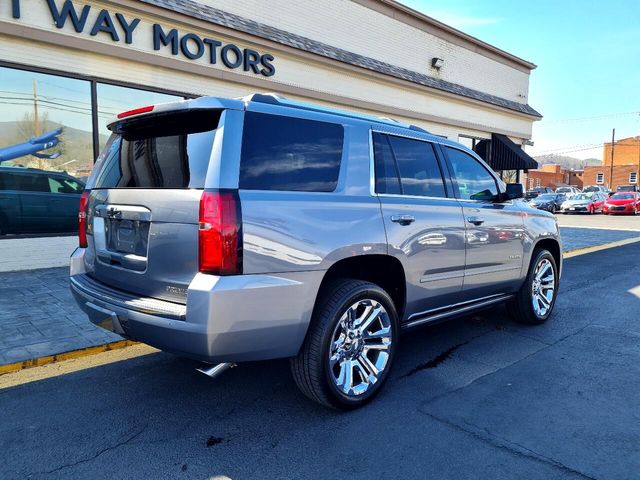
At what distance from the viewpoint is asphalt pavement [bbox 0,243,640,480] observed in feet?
8.64

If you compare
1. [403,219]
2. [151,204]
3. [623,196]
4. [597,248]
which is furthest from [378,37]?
[623,196]

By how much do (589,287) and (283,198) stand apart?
21.0ft

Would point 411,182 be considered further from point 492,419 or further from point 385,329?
point 492,419

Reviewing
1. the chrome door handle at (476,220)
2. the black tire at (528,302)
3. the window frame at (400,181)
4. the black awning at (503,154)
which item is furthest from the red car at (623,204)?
the window frame at (400,181)

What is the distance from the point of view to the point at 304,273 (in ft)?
9.42

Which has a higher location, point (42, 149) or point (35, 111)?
point (35, 111)

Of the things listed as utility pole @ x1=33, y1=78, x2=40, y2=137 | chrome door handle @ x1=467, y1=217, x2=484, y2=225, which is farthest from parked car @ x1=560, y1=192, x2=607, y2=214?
utility pole @ x1=33, y1=78, x2=40, y2=137

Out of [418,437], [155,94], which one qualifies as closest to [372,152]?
[418,437]

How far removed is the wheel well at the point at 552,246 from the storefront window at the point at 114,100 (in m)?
6.99

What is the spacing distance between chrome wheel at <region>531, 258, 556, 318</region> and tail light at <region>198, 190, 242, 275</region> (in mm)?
3763

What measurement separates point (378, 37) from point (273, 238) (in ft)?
40.0

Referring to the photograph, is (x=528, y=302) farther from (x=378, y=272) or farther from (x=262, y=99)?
(x=262, y=99)

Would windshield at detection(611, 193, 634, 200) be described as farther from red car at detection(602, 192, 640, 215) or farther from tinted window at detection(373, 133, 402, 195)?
tinted window at detection(373, 133, 402, 195)

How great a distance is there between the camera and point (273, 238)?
2734mm
